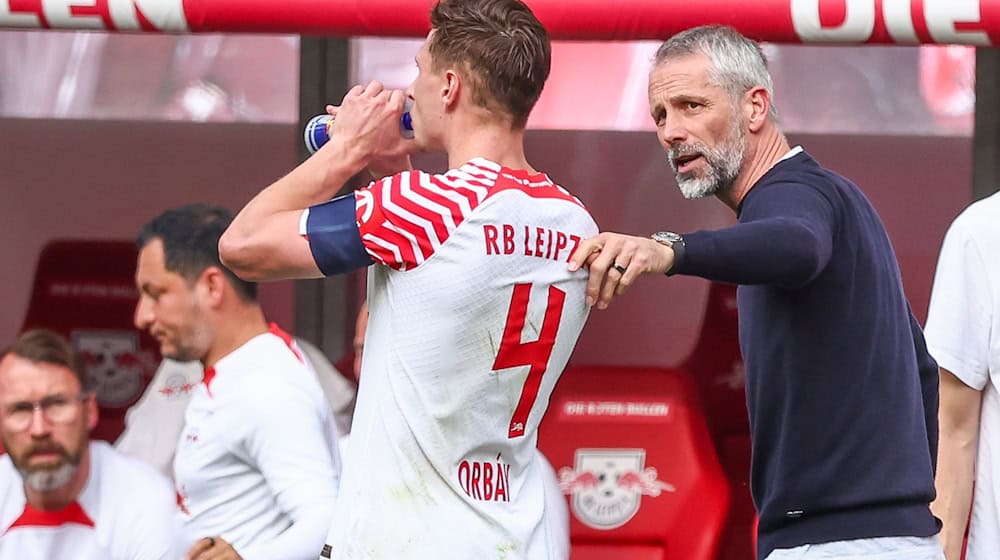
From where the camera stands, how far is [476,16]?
2.64 metres

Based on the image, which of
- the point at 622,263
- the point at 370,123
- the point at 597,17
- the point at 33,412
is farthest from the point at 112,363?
the point at 622,263

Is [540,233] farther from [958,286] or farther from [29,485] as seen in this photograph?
[29,485]

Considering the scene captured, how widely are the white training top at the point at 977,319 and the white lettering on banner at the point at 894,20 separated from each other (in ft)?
2.50

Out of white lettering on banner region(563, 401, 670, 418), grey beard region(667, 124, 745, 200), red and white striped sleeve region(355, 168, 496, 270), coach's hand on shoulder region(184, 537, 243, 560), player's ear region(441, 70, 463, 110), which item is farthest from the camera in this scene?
white lettering on banner region(563, 401, 670, 418)

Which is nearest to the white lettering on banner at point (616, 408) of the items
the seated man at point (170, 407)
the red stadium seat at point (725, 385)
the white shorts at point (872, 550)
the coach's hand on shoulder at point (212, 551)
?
the red stadium seat at point (725, 385)

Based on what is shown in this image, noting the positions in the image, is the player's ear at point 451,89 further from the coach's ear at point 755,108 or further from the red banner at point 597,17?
the red banner at point 597,17

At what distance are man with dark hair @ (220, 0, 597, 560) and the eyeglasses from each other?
6.70 feet

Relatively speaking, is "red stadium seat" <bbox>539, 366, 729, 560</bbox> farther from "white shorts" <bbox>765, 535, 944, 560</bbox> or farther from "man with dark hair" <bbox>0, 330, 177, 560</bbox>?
"white shorts" <bbox>765, 535, 944, 560</bbox>

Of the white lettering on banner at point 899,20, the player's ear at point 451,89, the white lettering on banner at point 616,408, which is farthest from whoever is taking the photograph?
the white lettering on banner at point 616,408

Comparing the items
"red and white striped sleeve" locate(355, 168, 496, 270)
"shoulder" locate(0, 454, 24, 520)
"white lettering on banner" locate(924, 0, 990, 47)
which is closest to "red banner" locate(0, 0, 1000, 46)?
"white lettering on banner" locate(924, 0, 990, 47)

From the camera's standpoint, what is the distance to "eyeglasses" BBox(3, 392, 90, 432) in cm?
451

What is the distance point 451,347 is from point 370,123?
1.28 ft

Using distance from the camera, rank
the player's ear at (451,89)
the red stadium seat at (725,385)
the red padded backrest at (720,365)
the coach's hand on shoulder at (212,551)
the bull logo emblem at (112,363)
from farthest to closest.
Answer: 1. the bull logo emblem at (112,363)
2. the red padded backrest at (720,365)
3. the red stadium seat at (725,385)
4. the coach's hand on shoulder at (212,551)
5. the player's ear at (451,89)

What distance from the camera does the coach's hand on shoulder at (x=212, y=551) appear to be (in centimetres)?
350
